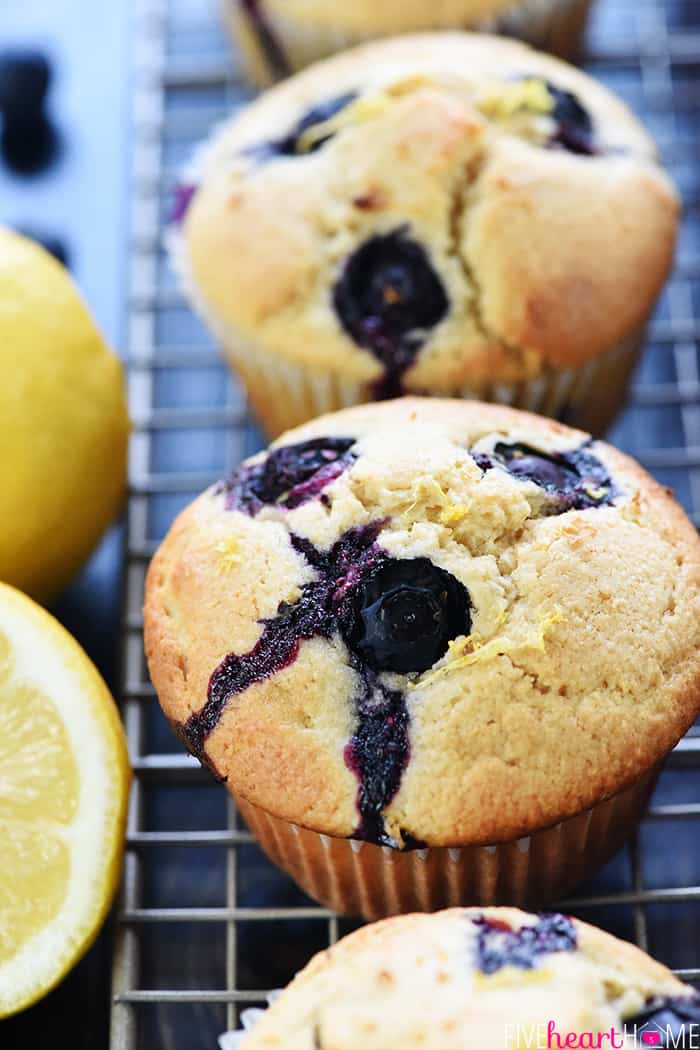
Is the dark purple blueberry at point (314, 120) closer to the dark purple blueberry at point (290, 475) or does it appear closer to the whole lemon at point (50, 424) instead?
the whole lemon at point (50, 424)

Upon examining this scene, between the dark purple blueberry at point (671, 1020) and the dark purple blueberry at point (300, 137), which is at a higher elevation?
the dark purple blueberry at point (300, 137)

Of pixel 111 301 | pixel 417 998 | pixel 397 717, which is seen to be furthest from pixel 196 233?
pixel 417 998

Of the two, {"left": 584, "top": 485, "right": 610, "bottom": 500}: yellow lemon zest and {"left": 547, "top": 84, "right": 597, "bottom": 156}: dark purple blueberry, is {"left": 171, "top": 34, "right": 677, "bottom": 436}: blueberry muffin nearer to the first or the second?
{"left": 547, "top": 84, "right": 597, "bottom": 156}: dark purple blueberry

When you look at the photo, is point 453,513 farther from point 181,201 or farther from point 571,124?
point 181,201

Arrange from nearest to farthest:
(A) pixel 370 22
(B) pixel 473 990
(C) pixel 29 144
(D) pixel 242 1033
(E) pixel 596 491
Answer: (B) pixel 473 990
(D) pixel 242 1033
(E) pixel 596 491
(A) pixel 370 22
(C) pixel 29 144

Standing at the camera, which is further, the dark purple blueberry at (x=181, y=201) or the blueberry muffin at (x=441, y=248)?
the dark purple blueberry at (x=181, y=201)

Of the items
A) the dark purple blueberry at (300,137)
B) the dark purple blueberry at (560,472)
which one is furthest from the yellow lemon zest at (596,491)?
the dark purple blueberry at (300,137)

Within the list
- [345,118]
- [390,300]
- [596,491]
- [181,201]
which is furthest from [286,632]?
[181,201]
